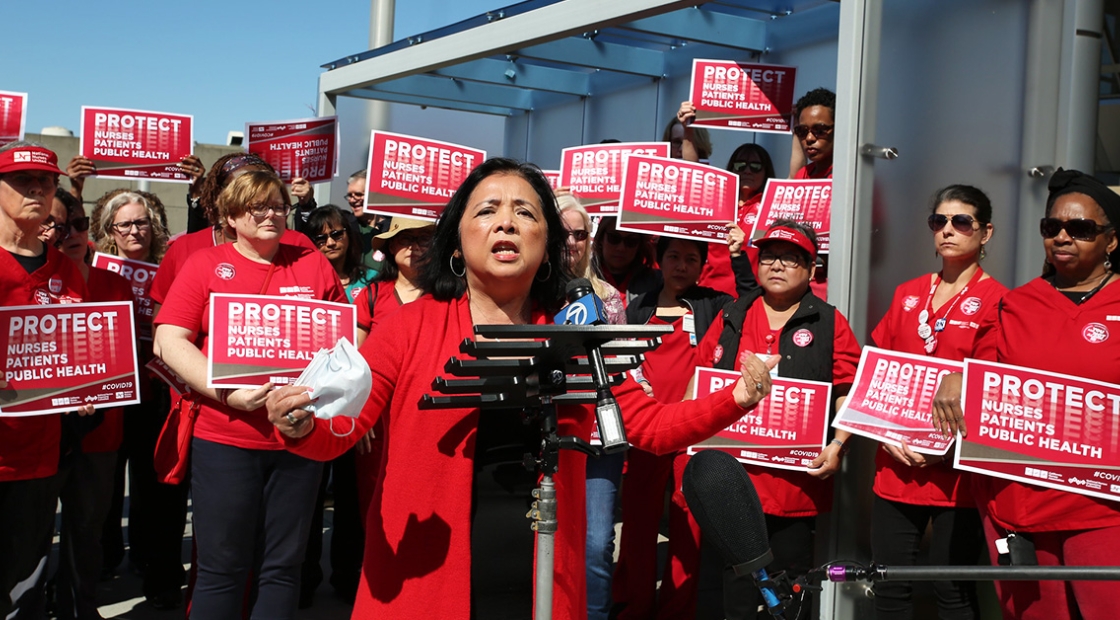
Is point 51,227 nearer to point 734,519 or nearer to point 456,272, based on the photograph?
point 456,272

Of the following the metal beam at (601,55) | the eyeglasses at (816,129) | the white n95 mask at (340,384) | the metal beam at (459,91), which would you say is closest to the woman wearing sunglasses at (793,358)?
the eyeglasses at (816,129)

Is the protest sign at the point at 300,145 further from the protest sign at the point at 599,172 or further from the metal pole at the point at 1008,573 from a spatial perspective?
the metal pole at the point at 1008,573

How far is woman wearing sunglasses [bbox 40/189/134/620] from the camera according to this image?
523 cm

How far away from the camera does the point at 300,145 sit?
26.0ft

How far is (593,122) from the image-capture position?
10219 millimetres

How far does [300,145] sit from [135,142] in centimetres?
116

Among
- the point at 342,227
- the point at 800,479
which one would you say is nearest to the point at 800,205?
the point at 800,479

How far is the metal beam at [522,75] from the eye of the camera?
9.37m

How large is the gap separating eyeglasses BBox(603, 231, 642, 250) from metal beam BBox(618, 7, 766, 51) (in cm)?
167

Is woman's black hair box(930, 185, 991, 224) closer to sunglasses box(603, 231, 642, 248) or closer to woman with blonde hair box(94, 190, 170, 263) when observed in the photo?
sunglasses box(603, 231, 642, 248)

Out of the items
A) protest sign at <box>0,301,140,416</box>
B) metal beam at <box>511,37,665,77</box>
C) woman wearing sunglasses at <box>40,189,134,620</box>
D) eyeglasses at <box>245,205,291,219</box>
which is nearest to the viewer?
protest sign at <box>0,301,140,416</box>

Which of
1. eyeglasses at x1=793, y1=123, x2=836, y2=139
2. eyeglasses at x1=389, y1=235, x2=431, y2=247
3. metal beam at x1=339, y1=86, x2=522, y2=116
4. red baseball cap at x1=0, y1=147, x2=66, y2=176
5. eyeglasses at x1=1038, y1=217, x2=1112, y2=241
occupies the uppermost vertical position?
metal beam at x1=339, y1=86, x2=522, y2=116

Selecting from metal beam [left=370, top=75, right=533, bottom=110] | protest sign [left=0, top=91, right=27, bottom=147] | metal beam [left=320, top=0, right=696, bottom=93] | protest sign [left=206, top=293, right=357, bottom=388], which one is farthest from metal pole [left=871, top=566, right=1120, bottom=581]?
metal beam [left=370, top=75, right=533, bottom=110]

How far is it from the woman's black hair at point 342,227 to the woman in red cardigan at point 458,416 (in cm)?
371
